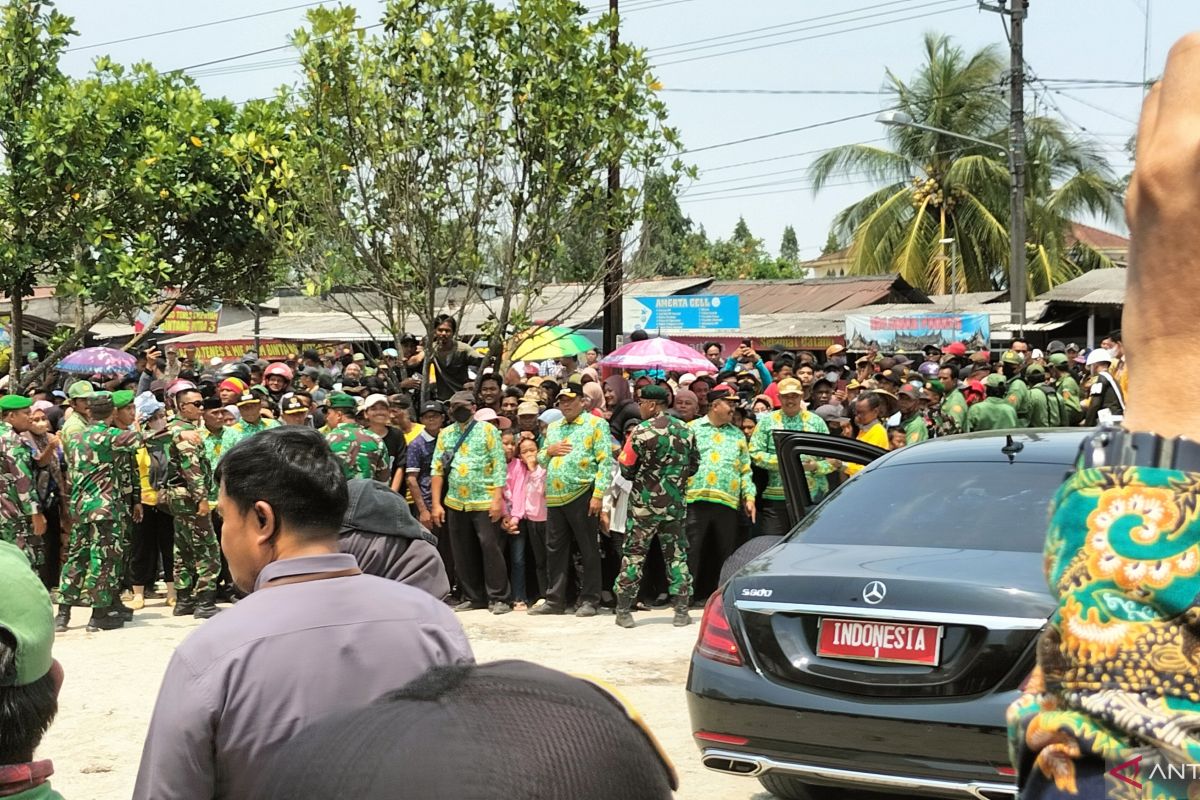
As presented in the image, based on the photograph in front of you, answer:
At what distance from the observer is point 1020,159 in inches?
1063

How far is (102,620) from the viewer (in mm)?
10398

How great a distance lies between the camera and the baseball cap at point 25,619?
7.00 ft

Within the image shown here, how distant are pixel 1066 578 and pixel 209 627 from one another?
5.46ft

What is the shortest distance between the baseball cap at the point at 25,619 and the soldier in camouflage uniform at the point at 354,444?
774cm

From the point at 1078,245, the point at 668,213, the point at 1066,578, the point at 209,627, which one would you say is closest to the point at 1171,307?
the point at 1066,578

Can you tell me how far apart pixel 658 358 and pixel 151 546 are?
7255mm

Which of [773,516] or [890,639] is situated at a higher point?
[890,639]

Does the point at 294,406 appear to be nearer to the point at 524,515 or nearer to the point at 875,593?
the point at 524,515

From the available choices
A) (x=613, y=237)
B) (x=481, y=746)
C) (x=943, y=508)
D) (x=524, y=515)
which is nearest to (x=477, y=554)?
(x=524, y=515)

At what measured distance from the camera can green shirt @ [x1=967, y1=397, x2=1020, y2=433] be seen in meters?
13.0

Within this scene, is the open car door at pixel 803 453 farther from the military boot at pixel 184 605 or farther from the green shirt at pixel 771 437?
the military boot at pixel 184 605

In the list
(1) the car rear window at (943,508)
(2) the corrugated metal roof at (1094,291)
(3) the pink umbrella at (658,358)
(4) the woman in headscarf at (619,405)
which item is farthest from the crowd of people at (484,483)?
(2) the corrugated metal roof at (1094,291)

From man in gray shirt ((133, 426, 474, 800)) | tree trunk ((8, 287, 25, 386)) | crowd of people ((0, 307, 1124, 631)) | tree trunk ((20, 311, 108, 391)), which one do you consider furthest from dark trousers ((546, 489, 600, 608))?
tree trunk ((8, 287, 25, 386))

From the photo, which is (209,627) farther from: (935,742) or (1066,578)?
(935,742)
